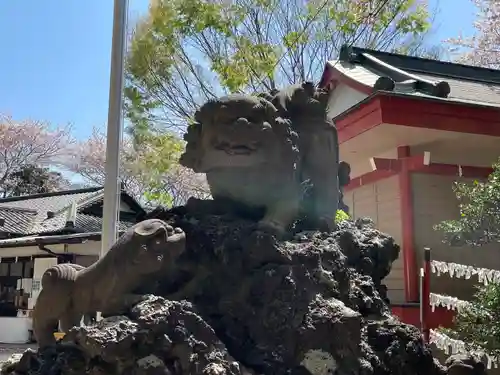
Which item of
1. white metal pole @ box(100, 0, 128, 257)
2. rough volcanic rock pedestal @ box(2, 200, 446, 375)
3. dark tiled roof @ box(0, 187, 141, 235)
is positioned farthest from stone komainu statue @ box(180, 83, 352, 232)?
dark tiled roof @ box(0, 187, 141, 235)

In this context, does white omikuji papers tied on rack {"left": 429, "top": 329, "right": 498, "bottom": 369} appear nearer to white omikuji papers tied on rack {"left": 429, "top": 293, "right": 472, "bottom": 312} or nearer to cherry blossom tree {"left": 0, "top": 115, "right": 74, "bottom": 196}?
white omikuji papers tied on rack {"left": 429, "top": 293, "right": 472, "bottom": 312}

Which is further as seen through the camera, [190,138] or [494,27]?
[494,27]

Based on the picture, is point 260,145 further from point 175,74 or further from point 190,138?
point 175,74

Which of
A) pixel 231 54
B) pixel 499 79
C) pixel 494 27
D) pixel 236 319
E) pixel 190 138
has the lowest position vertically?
pixel 236 319

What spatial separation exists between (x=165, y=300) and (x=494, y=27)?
551 inches

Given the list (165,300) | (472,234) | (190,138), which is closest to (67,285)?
(165,300)

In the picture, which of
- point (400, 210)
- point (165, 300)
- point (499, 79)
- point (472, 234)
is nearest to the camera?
point (165, 300)

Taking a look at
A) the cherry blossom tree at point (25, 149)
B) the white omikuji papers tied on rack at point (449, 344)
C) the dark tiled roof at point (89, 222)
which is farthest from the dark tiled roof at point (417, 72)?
the cherry blossom tree at point (25, 149)

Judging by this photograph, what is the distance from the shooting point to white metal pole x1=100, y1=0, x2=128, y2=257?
4.70m

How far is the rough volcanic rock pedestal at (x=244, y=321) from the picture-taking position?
1395 mm

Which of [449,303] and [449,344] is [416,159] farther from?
[449,344]

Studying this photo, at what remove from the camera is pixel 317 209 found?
2.15 meters

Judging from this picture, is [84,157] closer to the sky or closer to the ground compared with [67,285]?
closer to the sky

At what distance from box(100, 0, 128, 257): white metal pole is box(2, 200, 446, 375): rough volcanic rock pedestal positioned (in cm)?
291
